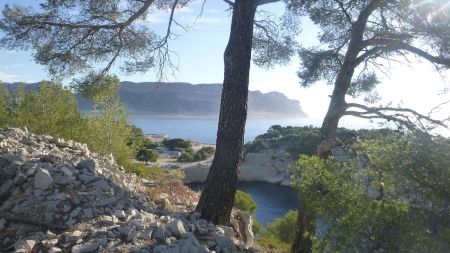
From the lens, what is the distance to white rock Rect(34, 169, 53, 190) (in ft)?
24.1

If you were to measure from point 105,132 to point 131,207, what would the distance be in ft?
38.7

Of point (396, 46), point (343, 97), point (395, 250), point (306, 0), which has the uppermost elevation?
point (306, 0)

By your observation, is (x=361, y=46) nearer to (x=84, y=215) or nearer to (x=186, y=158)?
(x=84, y=215)

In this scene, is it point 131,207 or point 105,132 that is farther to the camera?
point 105,132

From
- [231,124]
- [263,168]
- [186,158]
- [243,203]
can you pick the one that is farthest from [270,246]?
[186,158]

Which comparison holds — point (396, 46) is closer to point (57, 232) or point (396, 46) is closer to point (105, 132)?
point (57, 232)

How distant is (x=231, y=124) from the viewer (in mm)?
8305

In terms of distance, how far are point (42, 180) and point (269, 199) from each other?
42.6 m

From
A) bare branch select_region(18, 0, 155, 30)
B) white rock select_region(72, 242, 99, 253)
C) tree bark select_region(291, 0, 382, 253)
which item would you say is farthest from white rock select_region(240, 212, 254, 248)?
bare branch select_region(18, 0, 155, 30)

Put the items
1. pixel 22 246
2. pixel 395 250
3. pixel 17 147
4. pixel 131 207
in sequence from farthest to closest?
1. pixel 17 147
2. pixel 131 207
3. pixel 22 246
4. pixel 395 250

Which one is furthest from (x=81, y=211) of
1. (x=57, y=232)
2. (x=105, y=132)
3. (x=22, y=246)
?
(x=105, y=132)

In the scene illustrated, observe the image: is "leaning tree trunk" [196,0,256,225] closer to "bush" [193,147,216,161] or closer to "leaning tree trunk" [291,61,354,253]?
"leaning tree trunk" [291,61,354,253]

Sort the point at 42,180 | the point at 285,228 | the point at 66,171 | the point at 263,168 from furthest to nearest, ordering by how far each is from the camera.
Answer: the point at 263,168 → the point at 285,228 → the point at 66,171 → the point at 42,180

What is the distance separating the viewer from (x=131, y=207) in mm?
7574
